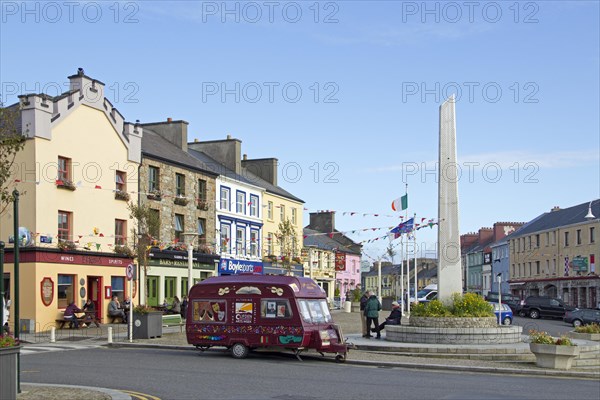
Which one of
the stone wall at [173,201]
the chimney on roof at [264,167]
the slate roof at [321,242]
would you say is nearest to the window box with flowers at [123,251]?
the stone wall at [173,201]

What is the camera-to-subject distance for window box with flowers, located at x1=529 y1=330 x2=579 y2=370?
18656 millimetres

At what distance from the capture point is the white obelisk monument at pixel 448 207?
24.4 m

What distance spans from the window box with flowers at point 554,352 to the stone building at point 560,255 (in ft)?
148

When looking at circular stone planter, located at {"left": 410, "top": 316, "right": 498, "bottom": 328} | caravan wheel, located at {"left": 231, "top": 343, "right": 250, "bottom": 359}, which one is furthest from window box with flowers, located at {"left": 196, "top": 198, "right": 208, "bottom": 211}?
caravan wheel, located at {"left": 231, "top": 343, "right": 250, "bottom": 359}

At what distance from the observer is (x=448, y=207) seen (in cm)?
2445

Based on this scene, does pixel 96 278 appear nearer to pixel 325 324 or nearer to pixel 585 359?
pixel 325 324

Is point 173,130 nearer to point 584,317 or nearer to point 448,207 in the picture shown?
point 584,317

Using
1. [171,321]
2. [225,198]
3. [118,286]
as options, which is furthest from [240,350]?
[225,198]

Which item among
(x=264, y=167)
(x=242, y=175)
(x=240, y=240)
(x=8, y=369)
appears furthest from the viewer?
(x=264, y=167)

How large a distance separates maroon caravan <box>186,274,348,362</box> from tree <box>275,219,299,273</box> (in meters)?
31.8

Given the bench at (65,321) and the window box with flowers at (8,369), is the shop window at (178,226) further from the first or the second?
the window box with flowers at (8,369)

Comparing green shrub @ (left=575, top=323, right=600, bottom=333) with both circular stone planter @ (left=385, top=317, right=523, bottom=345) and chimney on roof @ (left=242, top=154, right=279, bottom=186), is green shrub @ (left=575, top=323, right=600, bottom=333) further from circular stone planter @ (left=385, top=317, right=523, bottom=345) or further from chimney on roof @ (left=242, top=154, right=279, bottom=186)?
chimney on roof @ (left=242, top=154, right=279, bottom=186)

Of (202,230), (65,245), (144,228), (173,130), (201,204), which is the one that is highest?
(173,130)

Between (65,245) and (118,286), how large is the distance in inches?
204
